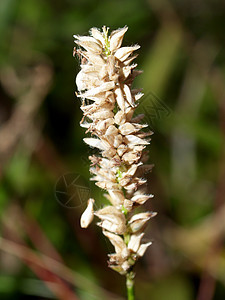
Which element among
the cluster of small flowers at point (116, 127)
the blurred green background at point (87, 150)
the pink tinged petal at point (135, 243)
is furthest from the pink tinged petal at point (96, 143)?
the blurred green background at point (87, 150)

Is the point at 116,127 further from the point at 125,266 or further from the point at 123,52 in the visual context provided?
the point at 125,266

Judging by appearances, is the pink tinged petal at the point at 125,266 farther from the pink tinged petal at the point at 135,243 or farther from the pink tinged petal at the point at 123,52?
the pink tinged petal at the point at 123,52

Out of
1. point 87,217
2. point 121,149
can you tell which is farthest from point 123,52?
point 87,217

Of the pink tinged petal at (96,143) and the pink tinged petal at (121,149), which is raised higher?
the pink tinged petal at (96,143)

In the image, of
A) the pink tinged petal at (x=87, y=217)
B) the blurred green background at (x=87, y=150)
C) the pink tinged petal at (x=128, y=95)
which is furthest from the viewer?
the blurred green background at (x=87, y=150)

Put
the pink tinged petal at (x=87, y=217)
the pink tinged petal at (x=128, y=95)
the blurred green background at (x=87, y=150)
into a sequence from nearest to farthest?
the pink tinged petal at (x=128, y=95), the pink tinged petal at (x=87, y=217), the blurred green background at (x=87, y=150)

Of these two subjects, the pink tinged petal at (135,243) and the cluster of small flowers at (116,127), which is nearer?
the cluster of small flowers at (116,127)

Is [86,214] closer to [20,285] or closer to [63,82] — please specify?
[20,285]
